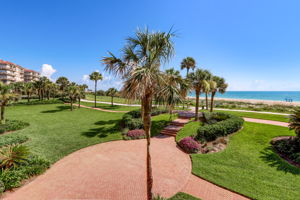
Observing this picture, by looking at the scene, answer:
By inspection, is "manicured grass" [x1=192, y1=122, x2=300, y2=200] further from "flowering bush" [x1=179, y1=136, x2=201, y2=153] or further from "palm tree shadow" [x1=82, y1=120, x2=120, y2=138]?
"palm tree shadow" [x1=82, y1=120, x2=120, y2=138]

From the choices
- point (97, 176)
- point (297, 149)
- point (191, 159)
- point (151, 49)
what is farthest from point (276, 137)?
point (97, 176)

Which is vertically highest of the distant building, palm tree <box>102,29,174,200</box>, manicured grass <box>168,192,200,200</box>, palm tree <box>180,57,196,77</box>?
the distant building

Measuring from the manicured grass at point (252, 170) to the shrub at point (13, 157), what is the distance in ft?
33.4

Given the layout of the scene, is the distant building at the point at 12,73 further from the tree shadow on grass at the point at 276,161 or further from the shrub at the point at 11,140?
the tree shadow on grass at the point at 276,161

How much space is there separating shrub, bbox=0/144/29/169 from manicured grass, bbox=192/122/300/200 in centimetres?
1019

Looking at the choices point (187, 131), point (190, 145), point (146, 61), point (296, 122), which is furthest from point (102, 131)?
point (296, 122)

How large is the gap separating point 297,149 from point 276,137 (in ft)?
6.61

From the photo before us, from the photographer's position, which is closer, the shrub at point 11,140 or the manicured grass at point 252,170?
the manicured grass at point 252,170

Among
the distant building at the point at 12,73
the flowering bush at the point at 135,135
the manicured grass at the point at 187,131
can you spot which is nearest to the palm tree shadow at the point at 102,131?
the flowering bush at the point at 135,135

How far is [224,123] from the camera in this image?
11.2m

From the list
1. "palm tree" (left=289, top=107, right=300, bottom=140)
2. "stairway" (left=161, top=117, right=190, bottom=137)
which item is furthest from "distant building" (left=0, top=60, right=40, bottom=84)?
"palm tree" (left=289, top=107, right=300, bottom=140)

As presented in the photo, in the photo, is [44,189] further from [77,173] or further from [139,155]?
[139,155]

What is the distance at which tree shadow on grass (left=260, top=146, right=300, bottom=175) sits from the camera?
6.64 m

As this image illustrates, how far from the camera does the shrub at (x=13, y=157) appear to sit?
22.2 ft
